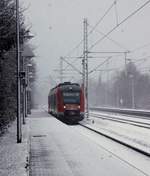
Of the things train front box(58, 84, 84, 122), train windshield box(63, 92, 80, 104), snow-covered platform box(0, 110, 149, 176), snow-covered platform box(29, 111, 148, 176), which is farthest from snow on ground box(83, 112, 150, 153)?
train windshield box(63, 92, 80, 104)

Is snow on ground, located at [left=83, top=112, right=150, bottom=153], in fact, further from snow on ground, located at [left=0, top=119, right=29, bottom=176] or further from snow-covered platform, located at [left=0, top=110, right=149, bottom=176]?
snow on ground, located at [left=0, top=119, right=29, bottom=176]

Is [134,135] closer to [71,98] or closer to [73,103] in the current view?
[73,103]

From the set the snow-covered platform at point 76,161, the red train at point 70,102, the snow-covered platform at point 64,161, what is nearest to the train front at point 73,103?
the red train at point 70,102

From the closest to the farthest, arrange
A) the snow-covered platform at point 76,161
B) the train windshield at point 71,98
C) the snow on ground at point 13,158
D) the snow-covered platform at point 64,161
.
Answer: the snow on ground at point 13,158, the snow-covered platform at point 64,161, the snow-covered platform at point 76,161, the train windshield at point 71,98

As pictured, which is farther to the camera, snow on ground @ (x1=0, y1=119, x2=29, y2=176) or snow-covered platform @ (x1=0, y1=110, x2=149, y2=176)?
snow-covered platform @ (x1=0, y1=110, x2=149, y2=176)

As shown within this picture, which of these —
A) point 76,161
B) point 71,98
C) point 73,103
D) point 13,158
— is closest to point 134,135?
point 76,161

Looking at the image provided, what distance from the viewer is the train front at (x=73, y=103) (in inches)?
1608

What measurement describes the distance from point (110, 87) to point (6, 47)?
102 m

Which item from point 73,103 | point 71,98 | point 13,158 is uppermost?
point 71,98

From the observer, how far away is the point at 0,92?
19.2 meters

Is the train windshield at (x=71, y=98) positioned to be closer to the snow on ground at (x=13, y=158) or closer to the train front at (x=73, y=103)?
the train front at (x=73, y=103)

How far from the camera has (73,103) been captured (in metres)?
41.3

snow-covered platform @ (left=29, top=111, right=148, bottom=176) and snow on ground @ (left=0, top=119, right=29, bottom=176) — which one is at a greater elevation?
snow on ground @ (left=0, top=119, right=29, bottom=176)

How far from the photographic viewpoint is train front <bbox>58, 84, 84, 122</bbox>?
134ft
